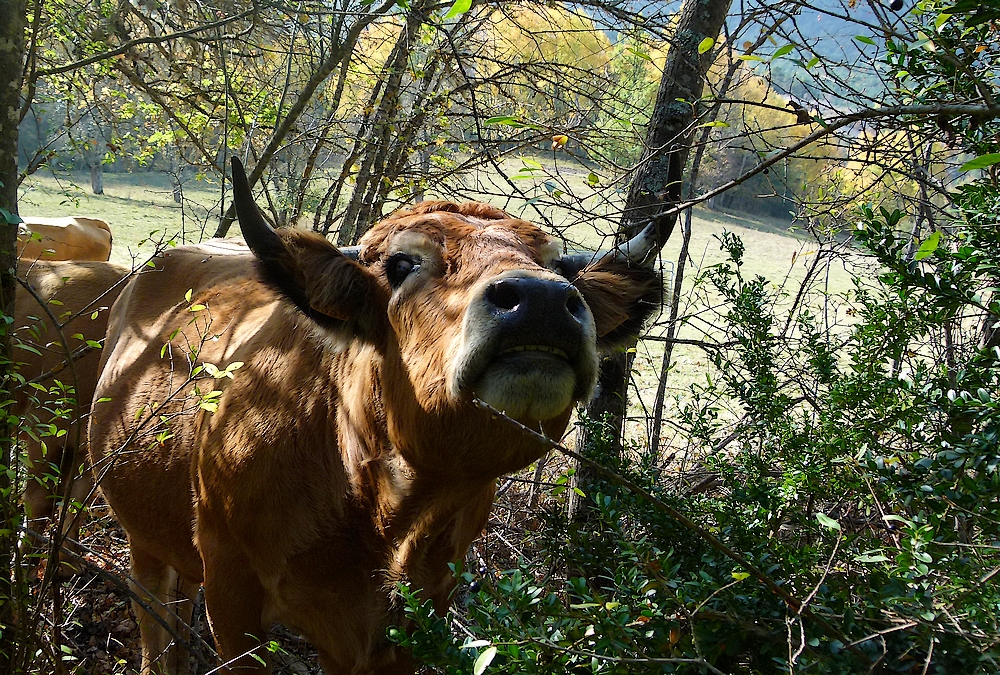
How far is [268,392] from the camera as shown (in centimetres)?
356

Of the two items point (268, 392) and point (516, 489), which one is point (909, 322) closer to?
point (268, 392)

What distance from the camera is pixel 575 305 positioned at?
2.42m

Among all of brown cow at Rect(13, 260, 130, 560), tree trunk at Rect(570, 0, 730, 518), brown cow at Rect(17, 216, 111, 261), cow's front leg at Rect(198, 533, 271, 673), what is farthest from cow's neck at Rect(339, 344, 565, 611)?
brown cow at Rect(17, 216, 111, 261)

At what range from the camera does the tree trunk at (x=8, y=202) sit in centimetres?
249

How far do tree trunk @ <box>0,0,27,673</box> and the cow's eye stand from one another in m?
1.39

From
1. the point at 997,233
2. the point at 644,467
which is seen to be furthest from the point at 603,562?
the point at 997,233

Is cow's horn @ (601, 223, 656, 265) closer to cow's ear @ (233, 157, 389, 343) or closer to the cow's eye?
the cow's eye

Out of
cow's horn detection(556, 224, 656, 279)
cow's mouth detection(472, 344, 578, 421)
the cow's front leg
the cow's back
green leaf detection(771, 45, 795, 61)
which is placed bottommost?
the cow's front leg

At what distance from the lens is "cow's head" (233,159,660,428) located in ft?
7.57

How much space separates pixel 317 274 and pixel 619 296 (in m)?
1.35

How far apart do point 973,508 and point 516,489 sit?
181 inches

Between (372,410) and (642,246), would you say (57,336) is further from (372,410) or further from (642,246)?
(642,246)

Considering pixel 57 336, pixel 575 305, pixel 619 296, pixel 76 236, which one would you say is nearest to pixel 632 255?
pixel 619 296

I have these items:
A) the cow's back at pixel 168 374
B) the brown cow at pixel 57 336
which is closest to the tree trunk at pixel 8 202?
the cow's back at pixel 168 374
